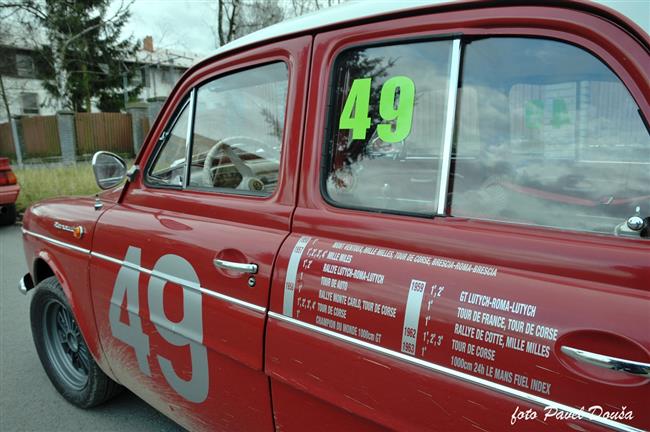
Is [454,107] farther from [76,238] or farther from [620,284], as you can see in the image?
[76,238]

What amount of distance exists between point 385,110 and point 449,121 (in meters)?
0.23

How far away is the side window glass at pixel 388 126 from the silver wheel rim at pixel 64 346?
2.20m

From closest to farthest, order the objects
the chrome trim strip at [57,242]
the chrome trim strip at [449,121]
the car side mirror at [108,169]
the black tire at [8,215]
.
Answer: the chrome trim strip at [449,121], the chrome trim strip at [57,242], the car side mirror at [108,169], the black tire at [8,215]

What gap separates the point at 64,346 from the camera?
295cm

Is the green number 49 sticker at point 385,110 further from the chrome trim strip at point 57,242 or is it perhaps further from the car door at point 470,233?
the chrome trim strip at point 57,242

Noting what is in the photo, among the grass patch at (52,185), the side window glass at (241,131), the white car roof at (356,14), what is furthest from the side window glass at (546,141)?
the grass patch at (52,185)

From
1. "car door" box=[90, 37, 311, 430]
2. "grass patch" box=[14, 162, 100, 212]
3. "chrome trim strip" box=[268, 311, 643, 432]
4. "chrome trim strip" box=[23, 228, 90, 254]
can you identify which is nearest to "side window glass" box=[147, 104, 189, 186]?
"car door" box=[90, 37, 311, 430]

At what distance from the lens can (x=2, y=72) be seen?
22078 mm

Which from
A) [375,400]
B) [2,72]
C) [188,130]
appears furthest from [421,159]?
[2,72]

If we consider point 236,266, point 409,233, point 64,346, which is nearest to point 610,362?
point 409,233

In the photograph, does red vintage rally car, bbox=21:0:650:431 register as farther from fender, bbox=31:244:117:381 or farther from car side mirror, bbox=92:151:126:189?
car side mirror, bbox=92:151:126:189

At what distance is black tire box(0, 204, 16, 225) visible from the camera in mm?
8320

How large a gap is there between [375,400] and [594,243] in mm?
692

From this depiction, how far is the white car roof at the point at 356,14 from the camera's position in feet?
3.48
